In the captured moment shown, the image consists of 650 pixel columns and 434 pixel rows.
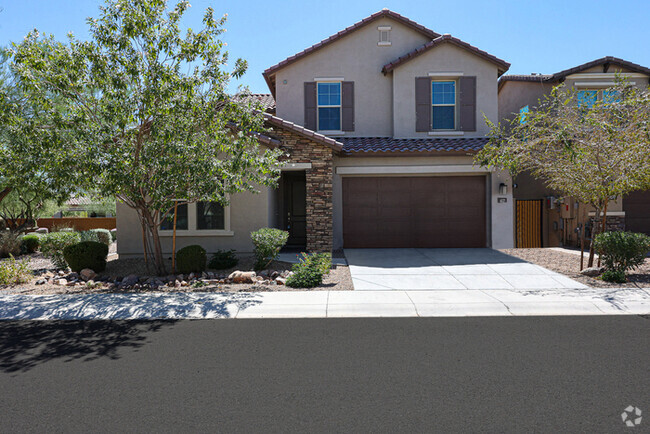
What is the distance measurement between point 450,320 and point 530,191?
1248cm

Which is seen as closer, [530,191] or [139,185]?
[139,185]

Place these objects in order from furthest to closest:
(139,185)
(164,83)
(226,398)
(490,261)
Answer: (490,261) → (139,185) → (164,83) → (226,398)

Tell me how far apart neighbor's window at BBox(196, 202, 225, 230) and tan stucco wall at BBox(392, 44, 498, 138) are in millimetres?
6864

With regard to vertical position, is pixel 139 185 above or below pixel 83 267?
above

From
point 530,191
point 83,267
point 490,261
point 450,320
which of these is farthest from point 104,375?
point 530,191

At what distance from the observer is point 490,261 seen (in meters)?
12.3

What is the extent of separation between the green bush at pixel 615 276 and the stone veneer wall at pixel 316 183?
6.89 metres

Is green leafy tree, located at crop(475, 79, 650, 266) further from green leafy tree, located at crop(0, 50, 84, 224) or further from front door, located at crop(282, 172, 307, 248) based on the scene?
green leafy tree, located at crop(0, 50, 84, 224)

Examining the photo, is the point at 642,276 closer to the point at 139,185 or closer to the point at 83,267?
the point at 139,185

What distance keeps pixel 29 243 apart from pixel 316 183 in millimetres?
11804

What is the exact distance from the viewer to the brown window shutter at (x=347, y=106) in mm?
15984

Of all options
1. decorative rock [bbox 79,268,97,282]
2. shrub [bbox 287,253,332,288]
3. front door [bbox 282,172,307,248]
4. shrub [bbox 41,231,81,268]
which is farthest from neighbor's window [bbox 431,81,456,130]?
shrub [bbox 41,231,81,268]

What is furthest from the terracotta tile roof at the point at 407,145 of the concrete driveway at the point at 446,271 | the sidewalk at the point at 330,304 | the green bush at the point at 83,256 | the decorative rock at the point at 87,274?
the decorative rock at the point at 87,274

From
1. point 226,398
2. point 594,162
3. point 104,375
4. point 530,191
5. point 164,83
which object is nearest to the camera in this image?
point 226,398
